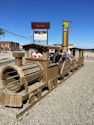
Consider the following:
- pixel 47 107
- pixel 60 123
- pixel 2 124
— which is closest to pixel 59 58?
pixel 47 107

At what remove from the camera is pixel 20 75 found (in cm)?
402

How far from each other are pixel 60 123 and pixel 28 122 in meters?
0.97

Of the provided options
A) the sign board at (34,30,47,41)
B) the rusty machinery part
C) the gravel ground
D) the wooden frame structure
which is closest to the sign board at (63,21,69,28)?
the sign board at (34,30,47,41)

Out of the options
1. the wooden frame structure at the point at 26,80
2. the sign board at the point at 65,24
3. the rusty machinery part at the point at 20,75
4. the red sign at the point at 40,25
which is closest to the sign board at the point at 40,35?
the red sign at the point at 40,25

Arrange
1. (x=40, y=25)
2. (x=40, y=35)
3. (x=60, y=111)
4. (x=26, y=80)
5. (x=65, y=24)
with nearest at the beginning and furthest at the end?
(x=60, y=111)
(x=26, y=80)
(x=65, y=24)
(x=40, y=35)
(x=40, y=25)

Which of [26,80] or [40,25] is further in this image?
[40,25]

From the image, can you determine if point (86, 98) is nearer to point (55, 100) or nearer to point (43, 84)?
point (55, 100)

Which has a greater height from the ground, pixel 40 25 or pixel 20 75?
pixel 40 25

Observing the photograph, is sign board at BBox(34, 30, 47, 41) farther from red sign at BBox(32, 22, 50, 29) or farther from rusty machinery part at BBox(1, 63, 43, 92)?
rusty machinery part at BBox(1, 63, 43, 92)

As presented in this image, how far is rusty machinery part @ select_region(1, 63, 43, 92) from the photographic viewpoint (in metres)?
4.09

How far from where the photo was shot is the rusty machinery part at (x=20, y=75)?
4090 millimetres

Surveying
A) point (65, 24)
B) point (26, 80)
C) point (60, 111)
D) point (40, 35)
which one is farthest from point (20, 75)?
point (40, 35)

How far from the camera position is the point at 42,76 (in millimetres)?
5480

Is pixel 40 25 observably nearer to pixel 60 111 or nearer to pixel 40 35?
pixel 40 35
